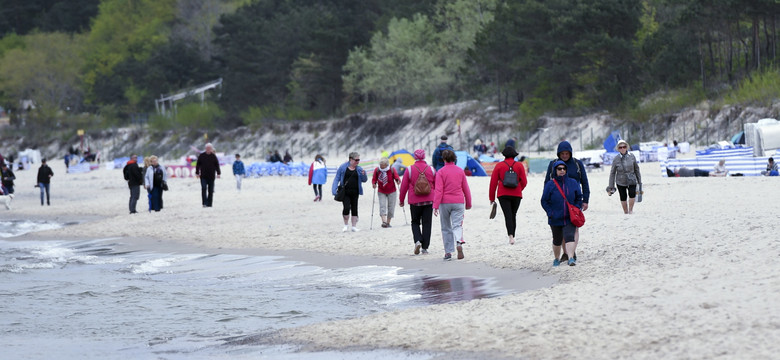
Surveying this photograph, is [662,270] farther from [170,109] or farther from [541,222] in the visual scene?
[170,109]

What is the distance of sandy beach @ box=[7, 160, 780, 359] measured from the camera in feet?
27.1

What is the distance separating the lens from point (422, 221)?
14875mm

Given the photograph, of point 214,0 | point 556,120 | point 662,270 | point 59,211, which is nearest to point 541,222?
point 662,270

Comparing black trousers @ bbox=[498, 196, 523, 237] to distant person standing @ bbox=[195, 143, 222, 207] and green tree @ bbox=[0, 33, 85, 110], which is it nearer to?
distant person standing @ bbox=[195, 143, 222, 207]

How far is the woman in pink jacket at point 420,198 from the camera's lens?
14500 millimetres

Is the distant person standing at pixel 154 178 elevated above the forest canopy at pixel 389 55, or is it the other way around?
the forest canopy at pixel 389 55

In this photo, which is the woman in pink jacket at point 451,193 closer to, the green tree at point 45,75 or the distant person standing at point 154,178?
the distant person standing at point 154,178

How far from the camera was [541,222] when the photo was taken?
17.7 m

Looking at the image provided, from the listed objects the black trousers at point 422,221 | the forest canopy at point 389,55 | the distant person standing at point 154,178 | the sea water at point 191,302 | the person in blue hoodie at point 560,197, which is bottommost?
the sea water at point 191,302

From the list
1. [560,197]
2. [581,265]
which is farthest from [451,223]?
[560,197]

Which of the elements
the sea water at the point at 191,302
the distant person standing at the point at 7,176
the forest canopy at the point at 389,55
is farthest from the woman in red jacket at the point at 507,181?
the forest canopy at the point at 389,55

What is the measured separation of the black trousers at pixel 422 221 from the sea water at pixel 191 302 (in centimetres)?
97

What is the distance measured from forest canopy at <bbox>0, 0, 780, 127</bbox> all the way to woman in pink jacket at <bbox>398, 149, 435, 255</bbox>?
3417cm

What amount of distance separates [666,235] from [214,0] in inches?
4103
